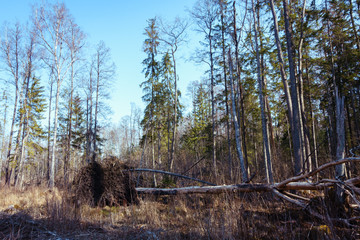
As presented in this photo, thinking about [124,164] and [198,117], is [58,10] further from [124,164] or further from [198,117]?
[198,117]

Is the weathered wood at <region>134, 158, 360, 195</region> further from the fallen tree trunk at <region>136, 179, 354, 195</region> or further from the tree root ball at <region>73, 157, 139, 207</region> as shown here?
the tree root ball at <region>73, 157, 139, 207</region>

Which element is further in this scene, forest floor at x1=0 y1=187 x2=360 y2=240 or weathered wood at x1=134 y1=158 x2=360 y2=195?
weathered wood at x1=134 y1=158 x2=360 y2=195

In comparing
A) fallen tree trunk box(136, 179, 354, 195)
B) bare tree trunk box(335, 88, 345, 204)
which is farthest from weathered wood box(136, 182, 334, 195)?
bare tree trunk box(335, 88, 345, 204)

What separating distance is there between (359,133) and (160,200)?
47.7ft

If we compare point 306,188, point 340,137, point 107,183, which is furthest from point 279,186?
point 107,183

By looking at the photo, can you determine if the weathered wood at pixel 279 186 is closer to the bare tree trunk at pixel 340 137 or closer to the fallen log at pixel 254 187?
the fallen log at pixel 254 187

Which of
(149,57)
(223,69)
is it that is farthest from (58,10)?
(223,69)

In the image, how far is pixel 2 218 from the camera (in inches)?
198

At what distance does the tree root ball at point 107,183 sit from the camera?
786 centimetres

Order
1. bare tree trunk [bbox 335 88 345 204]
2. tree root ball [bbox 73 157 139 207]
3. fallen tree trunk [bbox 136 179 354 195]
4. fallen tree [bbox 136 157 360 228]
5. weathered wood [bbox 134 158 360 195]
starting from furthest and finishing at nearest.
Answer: tree root ball [bbox 73 157 139 207], fallen tree trunk [bbox 136 179 354 195], weathered wood [bbox 134 158 360 195], bare tree trunk [bbox 335 88 345 204], fallen tree [bbox 136 157 360 228]

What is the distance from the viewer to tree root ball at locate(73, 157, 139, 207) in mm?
7863

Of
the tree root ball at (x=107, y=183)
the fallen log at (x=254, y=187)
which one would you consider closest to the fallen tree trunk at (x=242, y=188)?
the fallen log at (x=254, y=187)

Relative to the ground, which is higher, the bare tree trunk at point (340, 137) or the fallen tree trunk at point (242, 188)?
the bare tree trunk at point (340, 137)

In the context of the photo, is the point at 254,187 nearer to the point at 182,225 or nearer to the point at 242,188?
the point at 242,188
